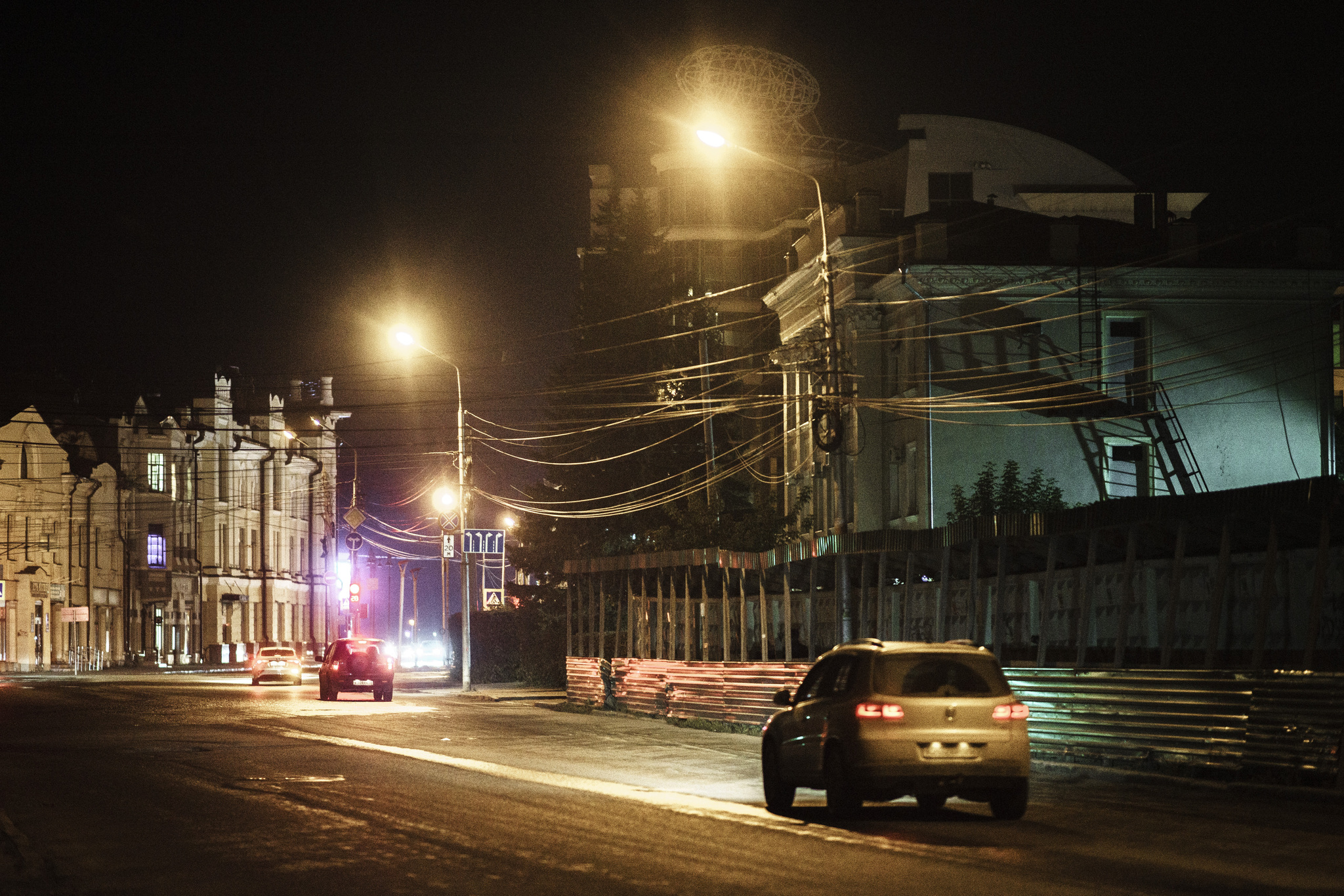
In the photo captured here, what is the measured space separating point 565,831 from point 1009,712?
3964 millimetres

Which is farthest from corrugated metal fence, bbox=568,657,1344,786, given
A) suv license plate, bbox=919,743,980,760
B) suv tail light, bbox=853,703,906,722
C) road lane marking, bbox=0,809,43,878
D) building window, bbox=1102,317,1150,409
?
building window, bbox=1102,317,1150,409

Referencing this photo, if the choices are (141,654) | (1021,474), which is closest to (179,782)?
(1021,474)

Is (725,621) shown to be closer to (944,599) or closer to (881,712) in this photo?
(944,599)

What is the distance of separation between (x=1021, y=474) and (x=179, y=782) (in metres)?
28.6

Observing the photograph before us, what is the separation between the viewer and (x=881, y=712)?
1324cm

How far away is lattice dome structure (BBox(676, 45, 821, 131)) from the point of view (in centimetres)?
5922

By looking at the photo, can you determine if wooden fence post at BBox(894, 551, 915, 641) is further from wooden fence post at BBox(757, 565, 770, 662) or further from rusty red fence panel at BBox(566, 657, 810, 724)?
wooden fence post at BBox(757, 565, 770, 662)

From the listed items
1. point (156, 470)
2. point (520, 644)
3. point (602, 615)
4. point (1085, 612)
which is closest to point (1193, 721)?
point (1085, 612)

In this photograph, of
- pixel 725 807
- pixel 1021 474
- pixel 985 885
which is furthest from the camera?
pixel 1021 474

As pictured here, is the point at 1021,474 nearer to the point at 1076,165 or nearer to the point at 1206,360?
the point at 1206,360

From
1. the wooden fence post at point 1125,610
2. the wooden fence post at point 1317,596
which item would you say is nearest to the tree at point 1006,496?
the wooden fence post at point 1125,610

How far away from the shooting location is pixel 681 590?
32.9 meters

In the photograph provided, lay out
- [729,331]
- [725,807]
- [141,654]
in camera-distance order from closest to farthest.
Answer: [725,807], [729,331], [141,654]

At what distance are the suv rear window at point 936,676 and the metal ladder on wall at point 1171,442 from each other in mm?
28096
